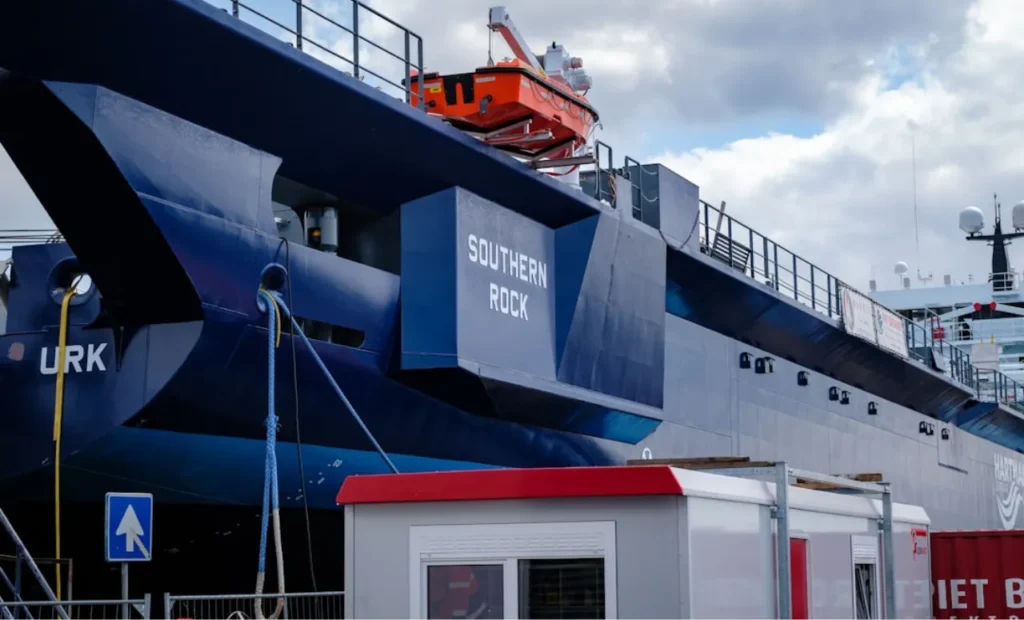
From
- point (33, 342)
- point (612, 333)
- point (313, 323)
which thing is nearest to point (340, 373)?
point (313, 323)

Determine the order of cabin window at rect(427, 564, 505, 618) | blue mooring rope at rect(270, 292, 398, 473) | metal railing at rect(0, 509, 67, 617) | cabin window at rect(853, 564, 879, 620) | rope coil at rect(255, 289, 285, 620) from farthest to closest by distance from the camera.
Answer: blue mooring rope at rect(270, 292, 398, 473), rope coil at rect(255, 289, 285, 620), metal railing at rect(0, 509, 67, 617), cabin window at rect(853, 564, 879, 620), cabin window at rect(427, 564, 505, 618)

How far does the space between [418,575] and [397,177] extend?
6.58 meters

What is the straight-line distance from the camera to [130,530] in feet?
32.4

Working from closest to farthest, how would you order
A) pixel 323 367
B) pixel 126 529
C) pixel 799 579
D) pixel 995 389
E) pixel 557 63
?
pixel 799 579, pixel 126 529, pixel 323 367, pixel 557 63, pixel 995 389

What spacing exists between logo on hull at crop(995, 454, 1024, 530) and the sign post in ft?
94.1

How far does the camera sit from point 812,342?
22922 millimetres

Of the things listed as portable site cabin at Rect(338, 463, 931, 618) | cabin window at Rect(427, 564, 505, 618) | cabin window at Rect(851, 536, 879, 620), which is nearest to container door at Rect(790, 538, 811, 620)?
portable site cabin at Rect(338, 463, 931, 618)

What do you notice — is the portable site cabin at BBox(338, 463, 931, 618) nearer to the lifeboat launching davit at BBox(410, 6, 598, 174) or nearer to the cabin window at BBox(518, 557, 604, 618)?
the cabin window at BBox(518, 557, 604, 618)

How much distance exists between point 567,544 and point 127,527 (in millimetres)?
4694

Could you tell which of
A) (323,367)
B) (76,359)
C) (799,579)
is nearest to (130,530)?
(76,359)

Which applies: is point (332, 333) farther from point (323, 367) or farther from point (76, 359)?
point (76, 359)

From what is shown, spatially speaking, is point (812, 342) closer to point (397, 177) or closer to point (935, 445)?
point (935, 445)

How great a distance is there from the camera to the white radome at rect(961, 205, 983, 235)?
142 ft

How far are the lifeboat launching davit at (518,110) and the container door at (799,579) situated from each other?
264 inches
